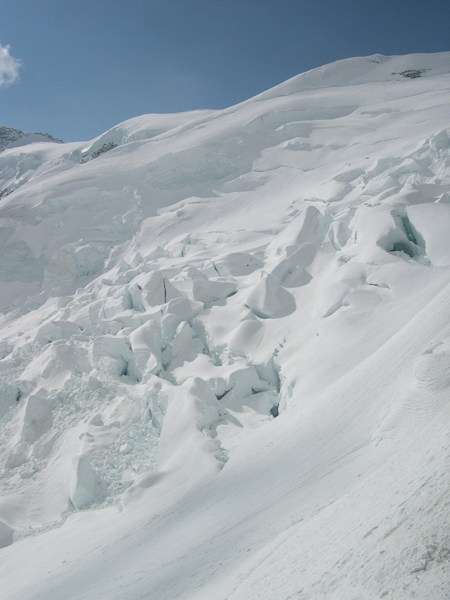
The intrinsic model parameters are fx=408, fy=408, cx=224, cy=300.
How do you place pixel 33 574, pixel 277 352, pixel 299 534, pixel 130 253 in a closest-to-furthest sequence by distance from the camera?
pixel 299 534
pixel 33 574
pixel 277 352
pixel 130 253

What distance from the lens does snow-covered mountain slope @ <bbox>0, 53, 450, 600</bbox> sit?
8.30ft

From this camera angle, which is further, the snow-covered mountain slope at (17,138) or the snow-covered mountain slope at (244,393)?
the snow-covered mountain slope at (17,138)

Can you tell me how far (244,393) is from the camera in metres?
5.69

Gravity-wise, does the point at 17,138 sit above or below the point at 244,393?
above

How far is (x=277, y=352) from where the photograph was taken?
596 cm

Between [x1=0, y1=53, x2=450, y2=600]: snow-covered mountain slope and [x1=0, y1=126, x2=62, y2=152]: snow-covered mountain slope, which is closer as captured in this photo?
[x1=0, y1=53, x2=450, y2=600]: snow-covered mountain slope

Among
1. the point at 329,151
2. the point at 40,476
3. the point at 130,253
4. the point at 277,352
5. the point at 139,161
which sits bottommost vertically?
the point at 40,476

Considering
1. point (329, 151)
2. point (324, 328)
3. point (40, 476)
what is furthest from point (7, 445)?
point (329, 151)

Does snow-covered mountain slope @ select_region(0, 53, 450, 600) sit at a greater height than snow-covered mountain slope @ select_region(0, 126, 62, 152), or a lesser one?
lesser

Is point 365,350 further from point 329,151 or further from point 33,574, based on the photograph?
point 329,151

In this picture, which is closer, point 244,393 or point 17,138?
point 244,393

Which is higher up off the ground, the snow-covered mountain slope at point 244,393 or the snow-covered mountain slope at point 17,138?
the snow-covered mountain slope at point 17,138

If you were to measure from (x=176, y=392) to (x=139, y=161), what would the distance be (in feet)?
47.5

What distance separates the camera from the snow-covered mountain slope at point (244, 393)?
2.53 meters
